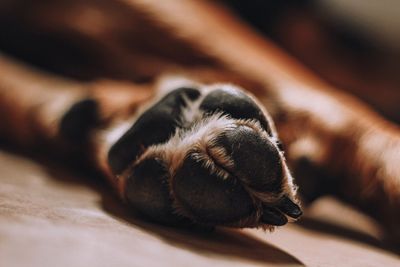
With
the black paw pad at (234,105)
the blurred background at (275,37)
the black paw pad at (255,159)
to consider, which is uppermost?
the blurred background at (275,37)

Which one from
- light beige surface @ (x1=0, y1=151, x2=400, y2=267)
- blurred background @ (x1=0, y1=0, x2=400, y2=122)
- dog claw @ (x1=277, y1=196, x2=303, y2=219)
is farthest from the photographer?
blurred background @ (x1=0, y1=0, x2=400, y2=122)

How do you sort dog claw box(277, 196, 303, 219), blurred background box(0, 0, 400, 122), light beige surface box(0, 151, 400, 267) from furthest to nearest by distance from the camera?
blurred background box(0, 0, 400, 122) → dog claw box(277, 196, 303, 219) → light beige surface box(0, 151, 400, 267)

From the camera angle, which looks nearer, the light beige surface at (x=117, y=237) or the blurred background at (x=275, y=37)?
the light beige surface at (x=117, y=237)

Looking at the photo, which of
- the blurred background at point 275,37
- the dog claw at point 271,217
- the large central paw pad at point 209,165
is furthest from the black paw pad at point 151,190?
the blurred background at point 275,37

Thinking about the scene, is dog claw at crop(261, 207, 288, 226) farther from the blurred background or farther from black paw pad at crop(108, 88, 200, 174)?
the blurred background

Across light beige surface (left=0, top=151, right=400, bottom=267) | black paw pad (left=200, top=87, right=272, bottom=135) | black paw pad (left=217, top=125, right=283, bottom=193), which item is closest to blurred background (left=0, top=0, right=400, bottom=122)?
light beige surface (left=0, top=151, right=400, bottom=267)

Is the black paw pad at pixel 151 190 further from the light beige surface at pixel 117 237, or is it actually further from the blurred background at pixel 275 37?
the blurred background at pixel 275 37

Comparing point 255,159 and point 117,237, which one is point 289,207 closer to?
point 255,159

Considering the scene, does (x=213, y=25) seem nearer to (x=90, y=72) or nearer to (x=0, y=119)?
(x=90, y=72)
